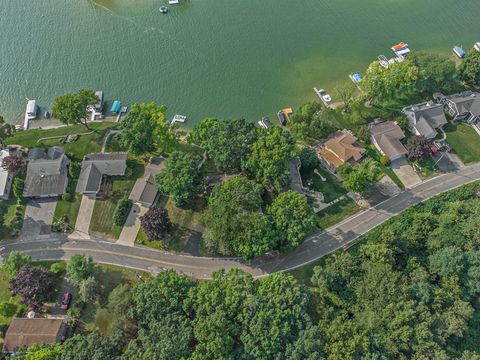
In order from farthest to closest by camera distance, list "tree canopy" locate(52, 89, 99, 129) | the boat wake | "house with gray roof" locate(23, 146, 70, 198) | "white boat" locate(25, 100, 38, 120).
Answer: the boat wake → "white boat" locate(25, 100, 38, 120) → "tree canopy" locate(52, 89, 99, 129) → "house with gray roof" locate(23, 146, 70, 198)

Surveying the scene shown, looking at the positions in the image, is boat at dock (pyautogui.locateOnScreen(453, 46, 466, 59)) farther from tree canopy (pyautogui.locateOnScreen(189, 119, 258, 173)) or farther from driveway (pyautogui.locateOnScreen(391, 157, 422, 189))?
tree canopy (pyautogui.locateOnScreen(189, 119, 258, 173))

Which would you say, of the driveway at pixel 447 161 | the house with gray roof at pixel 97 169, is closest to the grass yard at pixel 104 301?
the house with gray roof at pixel 97 169

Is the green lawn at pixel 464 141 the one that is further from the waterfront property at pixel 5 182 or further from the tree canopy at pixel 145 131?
the waterfront property at pixel 5 182

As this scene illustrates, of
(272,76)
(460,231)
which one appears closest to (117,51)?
(272,76)

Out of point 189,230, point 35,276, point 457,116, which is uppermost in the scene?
point 457,116

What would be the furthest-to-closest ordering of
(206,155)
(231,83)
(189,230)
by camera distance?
(231,83) → (206,155) → (189,230)

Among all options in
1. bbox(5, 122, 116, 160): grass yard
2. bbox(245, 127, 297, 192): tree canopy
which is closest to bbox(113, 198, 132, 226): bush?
bbox(5, 122, 116, 160): grass yard

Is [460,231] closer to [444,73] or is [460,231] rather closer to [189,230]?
[444,73]
